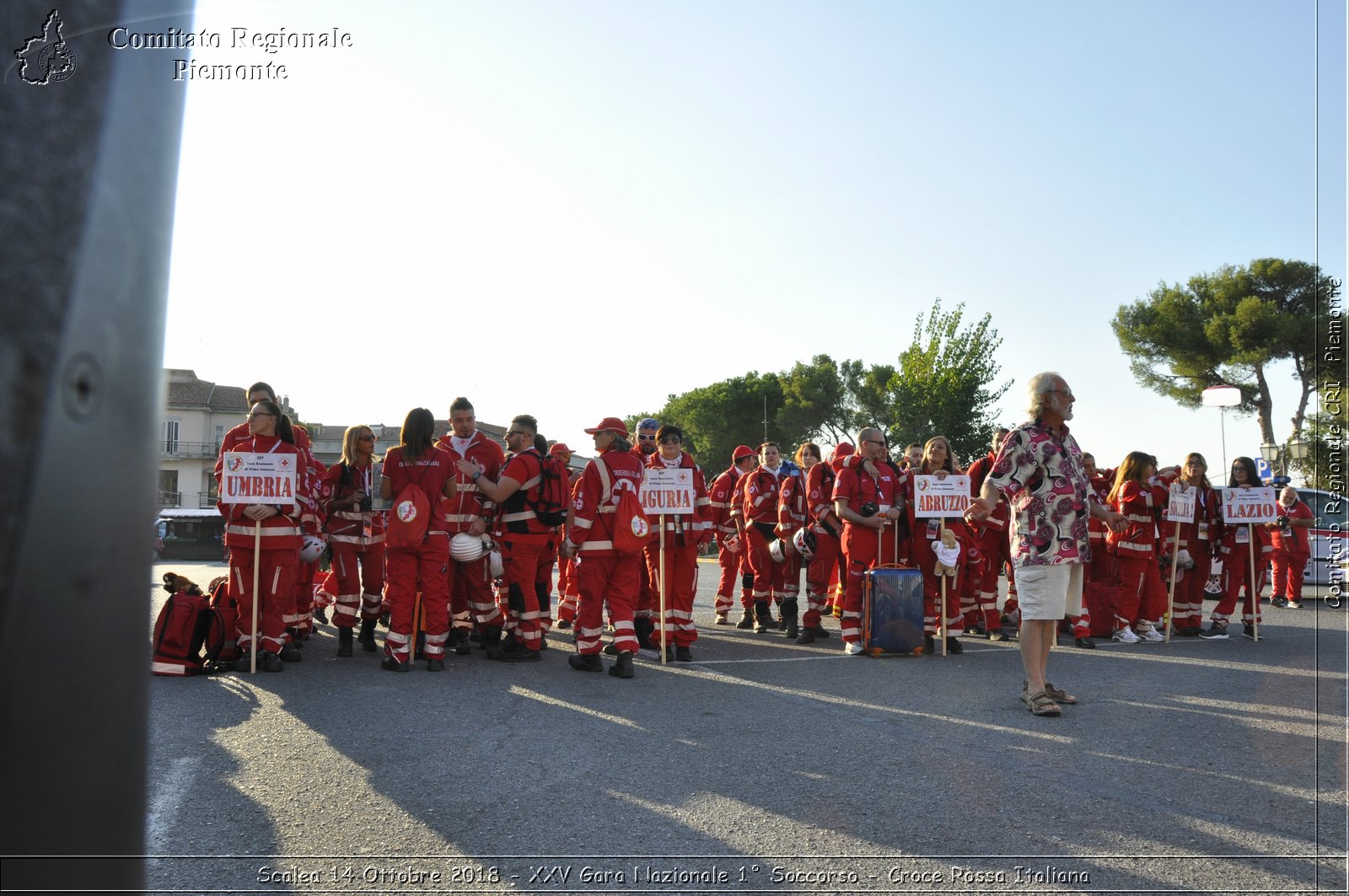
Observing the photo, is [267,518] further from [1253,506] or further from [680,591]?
[1253,506]

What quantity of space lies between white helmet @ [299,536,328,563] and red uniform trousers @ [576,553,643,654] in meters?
2.72

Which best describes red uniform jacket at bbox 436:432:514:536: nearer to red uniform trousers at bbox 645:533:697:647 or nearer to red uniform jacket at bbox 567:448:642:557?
red uniform jacket at bbox 567:448:642:557

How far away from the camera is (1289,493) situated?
1330 cm

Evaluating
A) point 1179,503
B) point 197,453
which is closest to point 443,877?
point 1179,503

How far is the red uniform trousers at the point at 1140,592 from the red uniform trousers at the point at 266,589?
8979mm

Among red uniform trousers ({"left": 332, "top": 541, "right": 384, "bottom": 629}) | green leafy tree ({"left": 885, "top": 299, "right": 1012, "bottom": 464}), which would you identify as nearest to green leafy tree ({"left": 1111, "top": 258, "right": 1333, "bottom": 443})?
green leafy tree ({"left": 885, "top": 299, "right": 1012, "bottom": 464})

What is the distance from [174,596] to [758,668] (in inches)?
200

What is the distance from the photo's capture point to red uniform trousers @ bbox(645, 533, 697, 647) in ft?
30.6

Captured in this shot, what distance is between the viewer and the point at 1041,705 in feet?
21.5

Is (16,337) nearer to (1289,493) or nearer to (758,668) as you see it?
(758,668)

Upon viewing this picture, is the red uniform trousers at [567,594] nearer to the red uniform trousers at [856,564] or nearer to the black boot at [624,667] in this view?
the black boot at [624,667]

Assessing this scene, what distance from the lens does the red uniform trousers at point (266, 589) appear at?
8.18m

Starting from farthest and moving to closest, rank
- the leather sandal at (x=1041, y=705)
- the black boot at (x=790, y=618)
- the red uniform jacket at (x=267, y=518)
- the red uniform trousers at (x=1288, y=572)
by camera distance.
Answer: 1. the red uniform trousers at (x=1288, y=572)
2. the black boot at (x=790, y=618)
3. the red uniform jacket at (x=267, y=518)
4. the leather sandal at (x=1041, y=705)

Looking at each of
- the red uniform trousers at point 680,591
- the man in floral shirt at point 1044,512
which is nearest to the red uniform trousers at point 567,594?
the red uniform trousers at point 680,591
